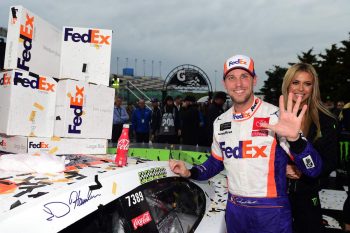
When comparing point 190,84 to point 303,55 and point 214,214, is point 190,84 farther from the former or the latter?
point 303,55

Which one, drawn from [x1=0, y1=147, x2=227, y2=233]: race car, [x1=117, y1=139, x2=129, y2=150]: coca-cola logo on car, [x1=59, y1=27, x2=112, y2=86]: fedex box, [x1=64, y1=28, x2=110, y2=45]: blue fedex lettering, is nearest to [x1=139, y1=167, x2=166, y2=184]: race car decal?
[x1=0, y1=147, x2=227, y2=233]: race car

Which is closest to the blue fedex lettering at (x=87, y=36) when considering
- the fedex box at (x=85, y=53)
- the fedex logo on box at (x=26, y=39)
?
the fedex box at (x=85, y=53)

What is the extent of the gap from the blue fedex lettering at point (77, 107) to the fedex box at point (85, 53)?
0.21 metres

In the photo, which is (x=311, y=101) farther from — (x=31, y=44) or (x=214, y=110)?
(x=214, y=110)

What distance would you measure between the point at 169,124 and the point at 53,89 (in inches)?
183

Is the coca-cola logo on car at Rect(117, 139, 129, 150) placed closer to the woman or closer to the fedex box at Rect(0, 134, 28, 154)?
the woman

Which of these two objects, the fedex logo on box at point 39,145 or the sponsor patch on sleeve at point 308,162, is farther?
the fedex logo on box at point 39,145


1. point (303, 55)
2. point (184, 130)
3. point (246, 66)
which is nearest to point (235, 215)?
point (246, 66)

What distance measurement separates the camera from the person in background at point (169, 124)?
7543 mm

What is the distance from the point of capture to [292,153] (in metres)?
1.71

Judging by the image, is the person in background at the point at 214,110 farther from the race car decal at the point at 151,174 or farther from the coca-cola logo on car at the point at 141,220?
the coca-cola logo on car at the point at 141,220

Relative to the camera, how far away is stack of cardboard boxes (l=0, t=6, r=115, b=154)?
9.20 ft

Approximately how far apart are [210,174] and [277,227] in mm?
563

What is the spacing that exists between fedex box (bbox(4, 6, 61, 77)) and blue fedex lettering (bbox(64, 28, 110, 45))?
16 cm
